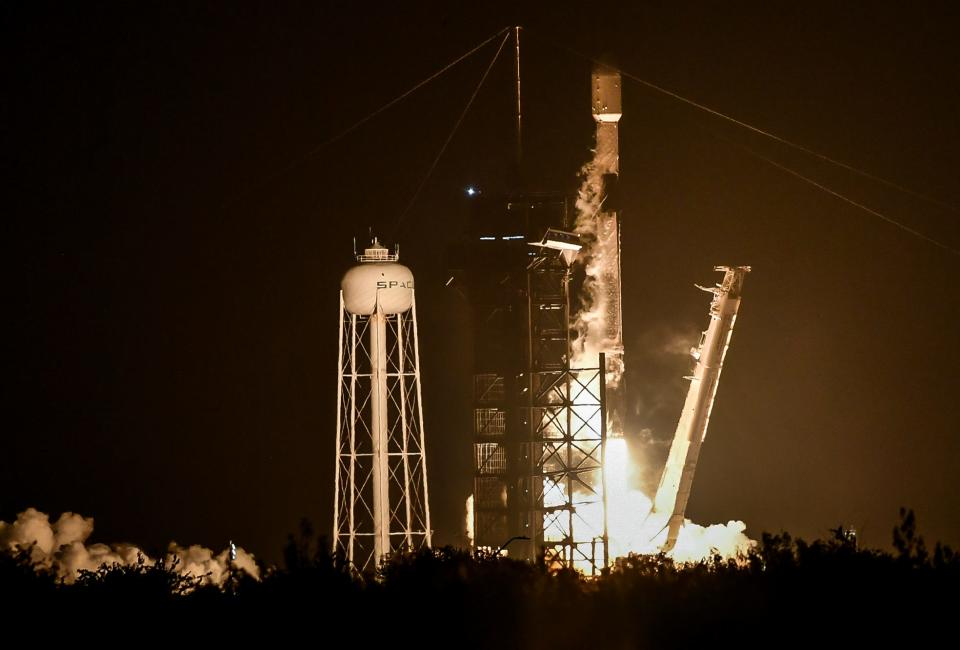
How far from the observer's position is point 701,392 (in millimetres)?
37438

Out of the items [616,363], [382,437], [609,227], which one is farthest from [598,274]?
[382,437]

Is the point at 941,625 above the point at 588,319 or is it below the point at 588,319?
below

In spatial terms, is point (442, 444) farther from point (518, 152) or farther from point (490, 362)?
point (518, 152)

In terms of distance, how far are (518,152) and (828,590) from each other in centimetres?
1953

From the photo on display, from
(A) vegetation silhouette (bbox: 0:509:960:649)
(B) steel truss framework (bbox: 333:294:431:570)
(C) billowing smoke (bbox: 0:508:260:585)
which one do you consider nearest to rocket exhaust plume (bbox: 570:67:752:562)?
(B) steel truss framework (bbox: 333:294:431:570)

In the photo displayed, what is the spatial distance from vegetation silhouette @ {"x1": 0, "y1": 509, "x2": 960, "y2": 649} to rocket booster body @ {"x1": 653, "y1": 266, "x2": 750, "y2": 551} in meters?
14.8

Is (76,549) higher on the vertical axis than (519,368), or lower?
lower

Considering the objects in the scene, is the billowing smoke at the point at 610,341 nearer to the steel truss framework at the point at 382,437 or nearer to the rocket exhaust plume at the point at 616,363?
the rocket exhaust plume at the point at 616,363

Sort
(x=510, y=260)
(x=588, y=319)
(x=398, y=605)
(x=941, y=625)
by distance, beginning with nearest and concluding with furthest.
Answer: (x=941, y=625) < (x=398, y=605) < (x=510, y=260) < (x=588, y=319)

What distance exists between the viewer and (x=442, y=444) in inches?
1778

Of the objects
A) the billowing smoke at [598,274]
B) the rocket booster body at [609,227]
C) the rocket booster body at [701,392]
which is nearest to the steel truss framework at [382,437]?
the billowing smoke at [598,274]

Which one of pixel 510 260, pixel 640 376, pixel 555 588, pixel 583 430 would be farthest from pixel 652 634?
pixel 640 376

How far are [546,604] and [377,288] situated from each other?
16505 millimetres

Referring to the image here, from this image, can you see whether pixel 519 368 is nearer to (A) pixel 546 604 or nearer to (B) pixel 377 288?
(B) pixel 377 288
